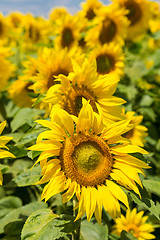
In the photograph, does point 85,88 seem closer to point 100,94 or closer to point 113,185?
point 100,94

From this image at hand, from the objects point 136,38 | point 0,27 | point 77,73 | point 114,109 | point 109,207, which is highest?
point 0,27

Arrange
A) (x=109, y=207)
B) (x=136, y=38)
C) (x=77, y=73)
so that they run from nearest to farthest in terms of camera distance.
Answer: (x=109, y=207), (x=77, y=73), (x=136, y=38)

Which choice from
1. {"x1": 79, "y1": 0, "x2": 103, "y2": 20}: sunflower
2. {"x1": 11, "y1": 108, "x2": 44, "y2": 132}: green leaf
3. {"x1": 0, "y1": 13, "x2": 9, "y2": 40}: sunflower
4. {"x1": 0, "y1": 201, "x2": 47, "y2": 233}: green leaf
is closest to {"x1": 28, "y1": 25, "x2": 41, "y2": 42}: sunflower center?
{"x1": 0, "y1": 13, "x2": 9, "y2": 40}: sunflower

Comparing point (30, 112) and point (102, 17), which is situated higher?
point (102, 17)

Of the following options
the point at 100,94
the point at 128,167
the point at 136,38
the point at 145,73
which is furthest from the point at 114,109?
the point at 136,38

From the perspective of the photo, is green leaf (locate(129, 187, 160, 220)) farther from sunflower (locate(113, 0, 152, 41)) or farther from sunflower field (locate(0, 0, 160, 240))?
sunflower (locate(113, 0, 152, 41))

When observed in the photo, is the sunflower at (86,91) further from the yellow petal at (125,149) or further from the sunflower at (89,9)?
the sunflower at (89,9)
